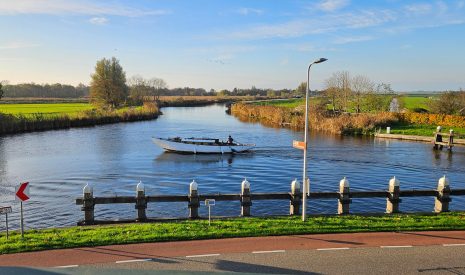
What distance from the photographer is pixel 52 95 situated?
16762 cm

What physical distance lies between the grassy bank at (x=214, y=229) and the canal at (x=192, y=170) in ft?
20.0

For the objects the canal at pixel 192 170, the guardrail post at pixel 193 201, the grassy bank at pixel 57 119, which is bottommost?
the canal at pixel 192 170

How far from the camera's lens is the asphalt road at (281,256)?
11.3 m

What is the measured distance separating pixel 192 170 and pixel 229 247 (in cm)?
2500

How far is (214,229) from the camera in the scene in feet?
47.8

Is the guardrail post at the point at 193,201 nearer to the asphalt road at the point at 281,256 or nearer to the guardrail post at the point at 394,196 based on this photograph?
the asphalt road at the point at 281,256

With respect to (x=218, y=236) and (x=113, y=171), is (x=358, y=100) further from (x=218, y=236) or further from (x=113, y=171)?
(x=218, y=236)

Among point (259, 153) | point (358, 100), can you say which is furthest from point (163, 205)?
point (358, 100)

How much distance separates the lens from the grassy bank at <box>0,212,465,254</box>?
526 inches

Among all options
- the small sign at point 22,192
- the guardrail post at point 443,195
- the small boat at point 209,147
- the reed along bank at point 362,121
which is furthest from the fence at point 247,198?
the reed along bank at point 362,121

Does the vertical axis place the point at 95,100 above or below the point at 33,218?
above

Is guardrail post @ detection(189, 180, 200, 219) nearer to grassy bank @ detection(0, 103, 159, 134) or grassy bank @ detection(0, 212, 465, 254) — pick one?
grassy bank @ detection(0, 212, 465, 254)

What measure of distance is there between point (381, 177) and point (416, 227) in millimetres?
19019

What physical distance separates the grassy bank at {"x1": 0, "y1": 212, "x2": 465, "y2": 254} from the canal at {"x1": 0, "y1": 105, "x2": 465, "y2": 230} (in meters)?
6.10
